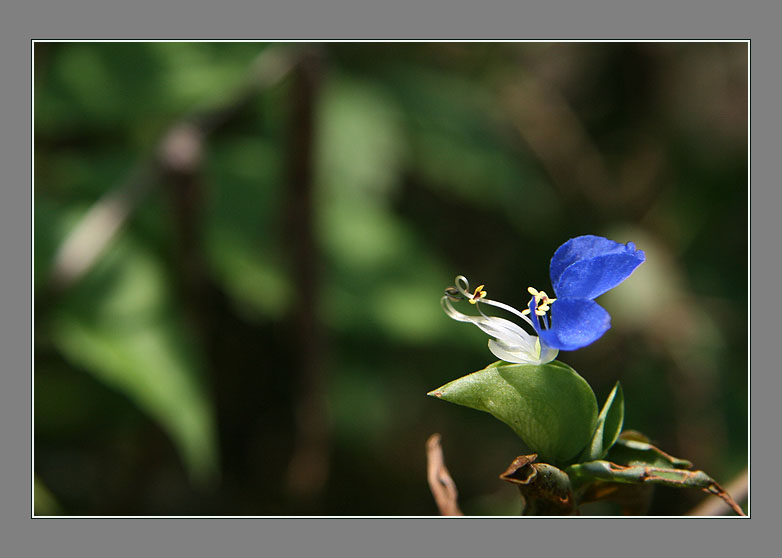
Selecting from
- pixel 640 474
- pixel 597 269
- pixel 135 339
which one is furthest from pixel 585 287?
pixel 135 339

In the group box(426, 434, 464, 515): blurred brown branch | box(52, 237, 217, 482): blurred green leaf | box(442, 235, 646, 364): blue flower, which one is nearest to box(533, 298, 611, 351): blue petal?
box(442, 235, 646, 364): blue flower

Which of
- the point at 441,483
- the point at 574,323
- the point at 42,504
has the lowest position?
the point at 42,504

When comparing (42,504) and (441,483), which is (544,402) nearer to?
(441,483)

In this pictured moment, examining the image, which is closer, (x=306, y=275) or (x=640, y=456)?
(x=640, y=456)

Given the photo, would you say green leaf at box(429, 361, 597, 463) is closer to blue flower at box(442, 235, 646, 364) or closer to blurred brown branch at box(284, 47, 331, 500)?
blue flower at box(442, 235, 646, 364)

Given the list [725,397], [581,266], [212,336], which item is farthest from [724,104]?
[581,266]

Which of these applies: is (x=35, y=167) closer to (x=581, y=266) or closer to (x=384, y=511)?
(x=384, y=511)

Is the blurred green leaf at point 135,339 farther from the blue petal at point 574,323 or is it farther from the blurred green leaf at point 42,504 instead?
the blue petal at point 574,323
